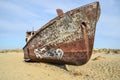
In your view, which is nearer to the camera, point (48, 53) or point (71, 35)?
point (71, 35)

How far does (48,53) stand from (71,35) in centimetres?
142

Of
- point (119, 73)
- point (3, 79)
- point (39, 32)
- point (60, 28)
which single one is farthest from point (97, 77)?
point (3, 79)

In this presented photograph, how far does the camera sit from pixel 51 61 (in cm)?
990

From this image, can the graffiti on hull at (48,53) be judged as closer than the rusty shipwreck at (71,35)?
No

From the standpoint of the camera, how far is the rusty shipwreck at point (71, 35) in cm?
906

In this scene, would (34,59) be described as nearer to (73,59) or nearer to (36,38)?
(36,38)

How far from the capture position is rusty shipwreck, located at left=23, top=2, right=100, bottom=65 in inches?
357

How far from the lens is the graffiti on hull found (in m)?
9.49

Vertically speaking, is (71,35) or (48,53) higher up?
(71,35)

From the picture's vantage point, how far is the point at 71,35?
9.20 meters

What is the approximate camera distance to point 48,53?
9742mm

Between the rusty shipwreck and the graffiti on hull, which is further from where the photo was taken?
the graffiti on hull

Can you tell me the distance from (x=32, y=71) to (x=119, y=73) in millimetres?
3949

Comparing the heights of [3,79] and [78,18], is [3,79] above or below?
below
